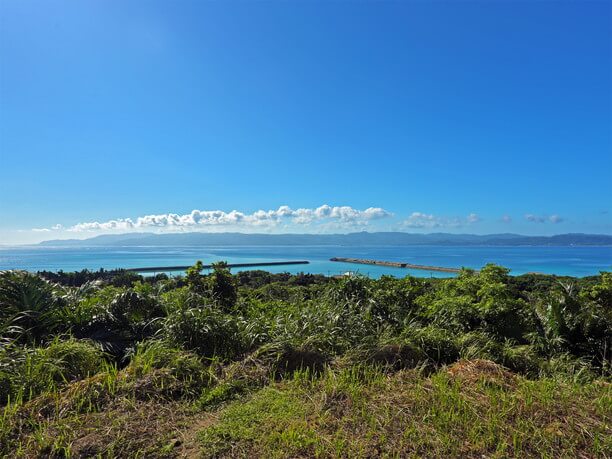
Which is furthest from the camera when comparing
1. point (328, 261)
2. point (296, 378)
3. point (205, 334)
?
point (328, 261)

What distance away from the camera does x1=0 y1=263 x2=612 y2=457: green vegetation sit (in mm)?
2406

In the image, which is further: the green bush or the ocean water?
the ocean water

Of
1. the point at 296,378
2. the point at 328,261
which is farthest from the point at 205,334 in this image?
the point at 328,261

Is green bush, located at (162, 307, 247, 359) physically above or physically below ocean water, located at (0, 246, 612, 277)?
above

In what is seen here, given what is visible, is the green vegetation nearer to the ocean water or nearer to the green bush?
the green bush

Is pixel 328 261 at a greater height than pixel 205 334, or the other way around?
pixel 205 334

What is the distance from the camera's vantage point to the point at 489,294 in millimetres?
5859

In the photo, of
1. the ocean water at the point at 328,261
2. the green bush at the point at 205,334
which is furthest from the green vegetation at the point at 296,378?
the ocean water at the point at 328,261

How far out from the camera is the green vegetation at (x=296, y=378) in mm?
2406

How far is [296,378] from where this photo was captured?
3402 millimetres

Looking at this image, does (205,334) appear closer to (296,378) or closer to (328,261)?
(296,378)

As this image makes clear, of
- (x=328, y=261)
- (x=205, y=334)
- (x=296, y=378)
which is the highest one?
(x=205, y=334)

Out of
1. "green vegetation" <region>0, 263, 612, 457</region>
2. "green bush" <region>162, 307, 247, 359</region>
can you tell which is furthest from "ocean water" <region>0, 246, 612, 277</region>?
"green bush" <region>162, 307, 247, 359</region>

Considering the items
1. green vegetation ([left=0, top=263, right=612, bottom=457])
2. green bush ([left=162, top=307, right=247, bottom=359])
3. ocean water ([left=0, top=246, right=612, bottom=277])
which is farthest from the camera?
ocean water ([left=0, top=246, right=612, bottom=277])
